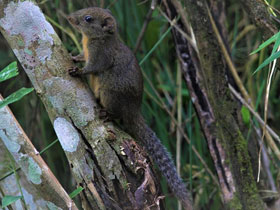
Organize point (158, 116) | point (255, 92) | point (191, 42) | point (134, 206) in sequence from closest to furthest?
point (134, 206)
point (191, 42)
point (158, 116)
point (255, 92)

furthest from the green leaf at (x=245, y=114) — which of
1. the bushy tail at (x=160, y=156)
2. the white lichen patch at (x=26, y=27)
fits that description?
the white lichen patch at (x=26, y=27)

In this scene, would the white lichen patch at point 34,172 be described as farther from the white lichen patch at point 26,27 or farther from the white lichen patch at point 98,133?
the white lichen patch at point 26,27

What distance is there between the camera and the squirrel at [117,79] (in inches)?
125

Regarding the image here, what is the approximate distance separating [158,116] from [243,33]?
52.7 inches

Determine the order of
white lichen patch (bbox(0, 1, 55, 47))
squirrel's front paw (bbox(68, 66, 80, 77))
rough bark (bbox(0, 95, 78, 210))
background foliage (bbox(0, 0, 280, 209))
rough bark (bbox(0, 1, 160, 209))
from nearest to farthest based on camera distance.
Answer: rough bark (bbox(0, 95, 78, 210)), rough bark (bbox(0, 1, 160, 209)), white lichen patch (bbox(0, 1, 55, 47)), squirrel's front paw (bbox(68, 66, 80, 77)), background foliage (bbox(0, 0, 280, 209))

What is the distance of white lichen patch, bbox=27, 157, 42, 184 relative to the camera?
2.04 meters

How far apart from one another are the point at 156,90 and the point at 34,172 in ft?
8.37

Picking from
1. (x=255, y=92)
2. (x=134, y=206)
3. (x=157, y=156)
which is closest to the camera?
(x=134, y=206)

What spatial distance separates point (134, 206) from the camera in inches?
92.7

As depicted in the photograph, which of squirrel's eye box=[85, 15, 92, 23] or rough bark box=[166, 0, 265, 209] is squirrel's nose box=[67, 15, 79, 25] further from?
rough bark box=[166, 0, 265, 209]

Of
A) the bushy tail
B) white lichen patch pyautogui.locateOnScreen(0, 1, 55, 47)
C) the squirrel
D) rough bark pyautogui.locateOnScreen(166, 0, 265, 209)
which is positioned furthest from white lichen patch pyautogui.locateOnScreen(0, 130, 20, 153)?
rough bark pyautogui.locateOnScreen(166, 0, 265, 209)

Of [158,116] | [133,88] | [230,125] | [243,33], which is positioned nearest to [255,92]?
[243,33]

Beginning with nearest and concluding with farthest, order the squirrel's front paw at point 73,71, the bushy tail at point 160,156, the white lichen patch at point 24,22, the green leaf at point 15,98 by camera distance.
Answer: the green leaf at point 15,98 → the white lichen patch at point 24,22 → the squirrel's front paw at point 73,71 → the bushy tail at point 160,156

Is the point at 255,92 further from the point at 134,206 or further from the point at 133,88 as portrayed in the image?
the point at 134,206
